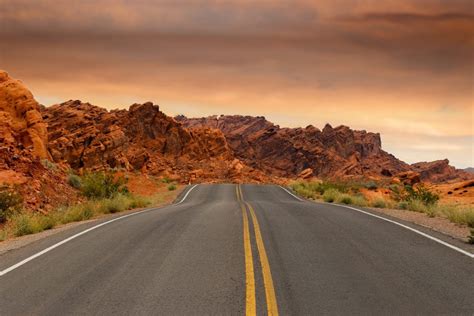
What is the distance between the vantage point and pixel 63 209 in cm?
1962

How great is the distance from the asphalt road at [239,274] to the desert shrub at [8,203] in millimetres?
6269

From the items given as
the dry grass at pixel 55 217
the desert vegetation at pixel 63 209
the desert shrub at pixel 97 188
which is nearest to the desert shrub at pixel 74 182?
the desert vegetation at pixel 63 209

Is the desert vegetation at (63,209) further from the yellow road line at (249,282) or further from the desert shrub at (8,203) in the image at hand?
the yellow road line at (249,282)

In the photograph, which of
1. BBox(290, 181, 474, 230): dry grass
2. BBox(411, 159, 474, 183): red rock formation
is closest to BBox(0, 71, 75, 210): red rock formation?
BBox(290, 181, 474, 230): dry grass

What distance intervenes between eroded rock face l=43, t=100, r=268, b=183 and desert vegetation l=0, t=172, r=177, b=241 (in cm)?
2656

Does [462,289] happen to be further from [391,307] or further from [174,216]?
[174,216]

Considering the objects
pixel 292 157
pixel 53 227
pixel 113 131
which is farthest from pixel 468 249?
pixel 292 157

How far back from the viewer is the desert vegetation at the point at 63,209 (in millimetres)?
13219

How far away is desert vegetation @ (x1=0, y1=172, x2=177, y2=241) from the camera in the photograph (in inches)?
520

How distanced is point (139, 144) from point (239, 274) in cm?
9043

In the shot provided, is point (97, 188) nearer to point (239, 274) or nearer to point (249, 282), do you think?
point (239, 274)

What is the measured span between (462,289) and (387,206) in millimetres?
15771

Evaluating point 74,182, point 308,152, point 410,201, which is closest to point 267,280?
point 410,201

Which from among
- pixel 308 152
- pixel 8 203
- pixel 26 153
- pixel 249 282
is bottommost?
pixel 249 282
